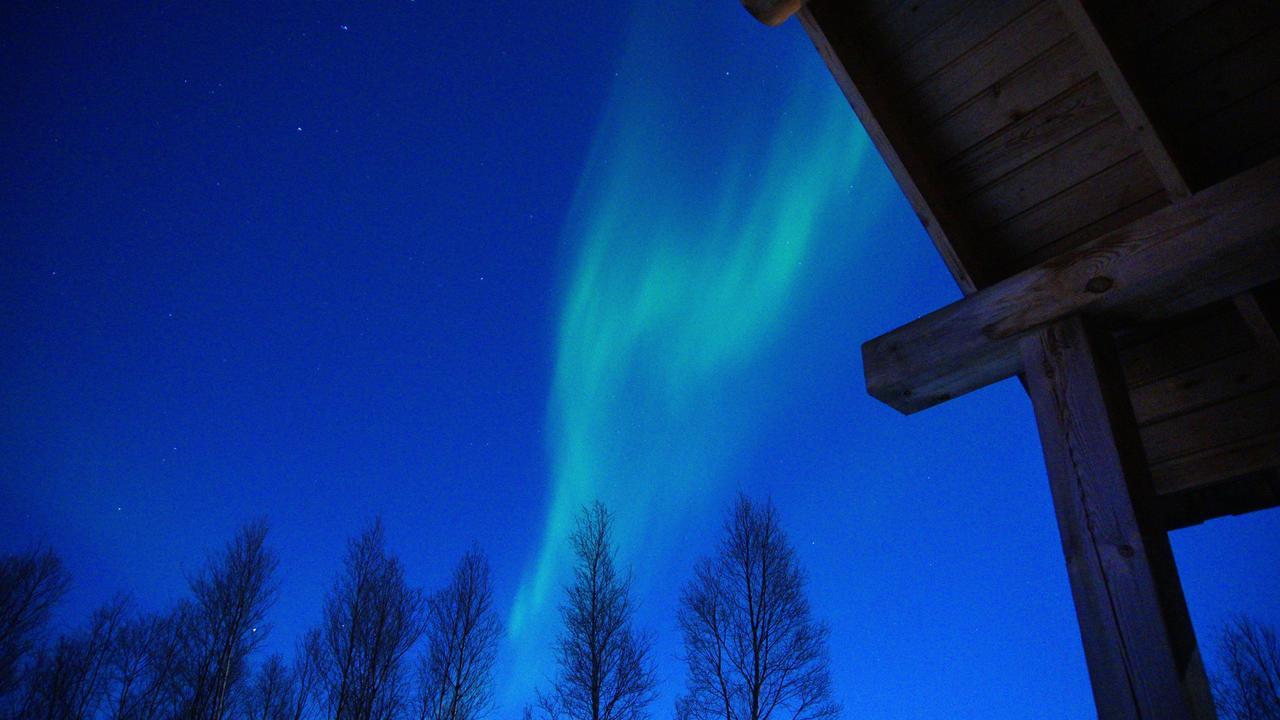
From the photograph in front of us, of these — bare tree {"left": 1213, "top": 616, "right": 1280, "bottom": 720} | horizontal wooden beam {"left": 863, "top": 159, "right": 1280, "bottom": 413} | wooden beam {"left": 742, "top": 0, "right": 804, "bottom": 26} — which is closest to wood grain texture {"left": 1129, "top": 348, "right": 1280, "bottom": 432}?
horizontal wooden beam {"left": 863, "top": 159, "right": 1280, "bottom": 413}

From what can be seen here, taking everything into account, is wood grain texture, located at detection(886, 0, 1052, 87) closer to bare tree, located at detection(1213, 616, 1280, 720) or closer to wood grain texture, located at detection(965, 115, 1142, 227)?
wood grain texture, located at detection(965, 115, 1142, 227)

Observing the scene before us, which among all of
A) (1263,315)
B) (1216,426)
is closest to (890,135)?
(1263,315)

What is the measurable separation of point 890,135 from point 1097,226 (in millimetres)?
811

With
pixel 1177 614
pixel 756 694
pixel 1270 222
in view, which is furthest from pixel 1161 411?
pixel 756 694

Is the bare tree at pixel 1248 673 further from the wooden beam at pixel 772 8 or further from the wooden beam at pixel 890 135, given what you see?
the wooden beam at pixel 772 8

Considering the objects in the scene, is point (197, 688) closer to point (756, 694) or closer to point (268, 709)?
point (268, 709)

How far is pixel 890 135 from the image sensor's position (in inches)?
93.7

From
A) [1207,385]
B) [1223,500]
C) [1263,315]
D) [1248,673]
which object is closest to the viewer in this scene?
[1263,315]

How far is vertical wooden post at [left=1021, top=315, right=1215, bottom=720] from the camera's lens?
1621mm

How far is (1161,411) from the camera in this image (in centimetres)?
290

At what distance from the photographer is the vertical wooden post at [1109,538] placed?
1.62 m

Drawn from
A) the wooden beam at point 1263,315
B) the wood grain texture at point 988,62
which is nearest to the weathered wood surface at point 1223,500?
the wooden beam at point 1263,315

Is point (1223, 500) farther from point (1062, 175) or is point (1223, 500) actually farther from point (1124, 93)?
point (1124, 93)

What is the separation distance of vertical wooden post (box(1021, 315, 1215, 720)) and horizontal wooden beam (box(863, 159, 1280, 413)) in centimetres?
11
